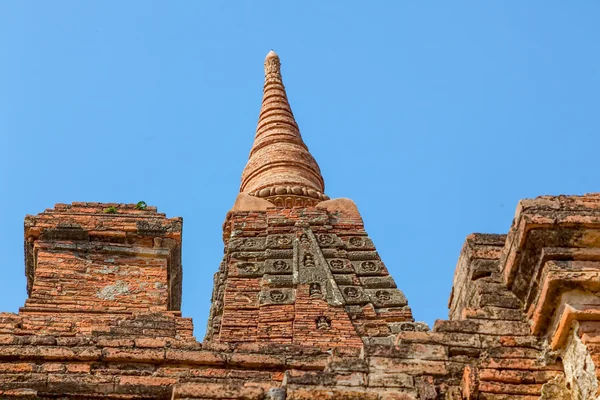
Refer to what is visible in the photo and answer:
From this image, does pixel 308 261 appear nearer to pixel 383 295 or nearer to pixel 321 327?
pixel 383 295

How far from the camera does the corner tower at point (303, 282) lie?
944 centimetres

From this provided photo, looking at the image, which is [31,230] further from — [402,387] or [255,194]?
[402,387]

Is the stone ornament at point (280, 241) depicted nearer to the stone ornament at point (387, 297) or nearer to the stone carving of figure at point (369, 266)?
the stone carving of figure at point (369, 266)

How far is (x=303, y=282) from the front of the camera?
33.6 ft

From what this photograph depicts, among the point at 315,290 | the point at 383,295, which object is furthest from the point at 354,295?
the point at 315,290

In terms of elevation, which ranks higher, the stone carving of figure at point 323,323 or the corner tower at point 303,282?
the corner tower at point 303,282

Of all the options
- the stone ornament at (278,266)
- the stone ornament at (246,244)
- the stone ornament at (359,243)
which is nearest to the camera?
the stone ornament at (278,266)

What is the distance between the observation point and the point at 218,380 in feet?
22.5

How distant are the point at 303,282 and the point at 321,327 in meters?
0.91

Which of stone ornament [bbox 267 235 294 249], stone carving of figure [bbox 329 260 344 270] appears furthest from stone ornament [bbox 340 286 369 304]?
stone ornament [bbox 267 235 294 249]

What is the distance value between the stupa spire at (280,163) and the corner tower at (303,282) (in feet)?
3.14

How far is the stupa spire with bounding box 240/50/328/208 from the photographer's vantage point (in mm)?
14734

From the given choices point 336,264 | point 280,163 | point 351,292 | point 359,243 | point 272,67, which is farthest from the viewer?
point 272,67

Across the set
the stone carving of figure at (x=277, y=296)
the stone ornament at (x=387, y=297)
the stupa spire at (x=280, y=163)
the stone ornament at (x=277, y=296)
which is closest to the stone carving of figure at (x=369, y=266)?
the stone ornament at (x=387, y=297)
